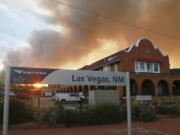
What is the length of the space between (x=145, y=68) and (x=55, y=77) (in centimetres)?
2422

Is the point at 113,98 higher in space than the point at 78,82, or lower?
lower

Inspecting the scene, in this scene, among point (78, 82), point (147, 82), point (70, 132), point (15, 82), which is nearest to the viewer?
point (15, 82)

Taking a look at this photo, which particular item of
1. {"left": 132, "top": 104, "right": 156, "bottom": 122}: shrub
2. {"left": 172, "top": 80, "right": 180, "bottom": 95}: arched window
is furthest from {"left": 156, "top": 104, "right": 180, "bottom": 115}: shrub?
{"left": 172, "top": 80, "right": 180, "bottom": 95}: arched window

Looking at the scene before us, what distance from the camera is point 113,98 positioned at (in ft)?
46.6

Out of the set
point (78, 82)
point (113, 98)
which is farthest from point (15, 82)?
point (113, 98)

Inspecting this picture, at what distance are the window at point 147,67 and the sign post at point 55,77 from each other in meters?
21.4

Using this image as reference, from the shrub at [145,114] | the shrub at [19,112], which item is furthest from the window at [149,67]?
the shrub at [19,112]

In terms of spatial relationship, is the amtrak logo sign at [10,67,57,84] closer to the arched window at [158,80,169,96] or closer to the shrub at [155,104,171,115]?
the shrub at [155,104,171,115]

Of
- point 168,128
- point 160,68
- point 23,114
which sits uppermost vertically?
point 160,68

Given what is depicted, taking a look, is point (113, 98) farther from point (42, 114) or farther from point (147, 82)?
point (147, 82)

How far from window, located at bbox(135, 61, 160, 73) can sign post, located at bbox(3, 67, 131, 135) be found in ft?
70.2

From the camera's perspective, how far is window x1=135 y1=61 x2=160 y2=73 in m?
27.7

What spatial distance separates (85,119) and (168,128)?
14.1 feet

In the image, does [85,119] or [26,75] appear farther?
[85,119]
